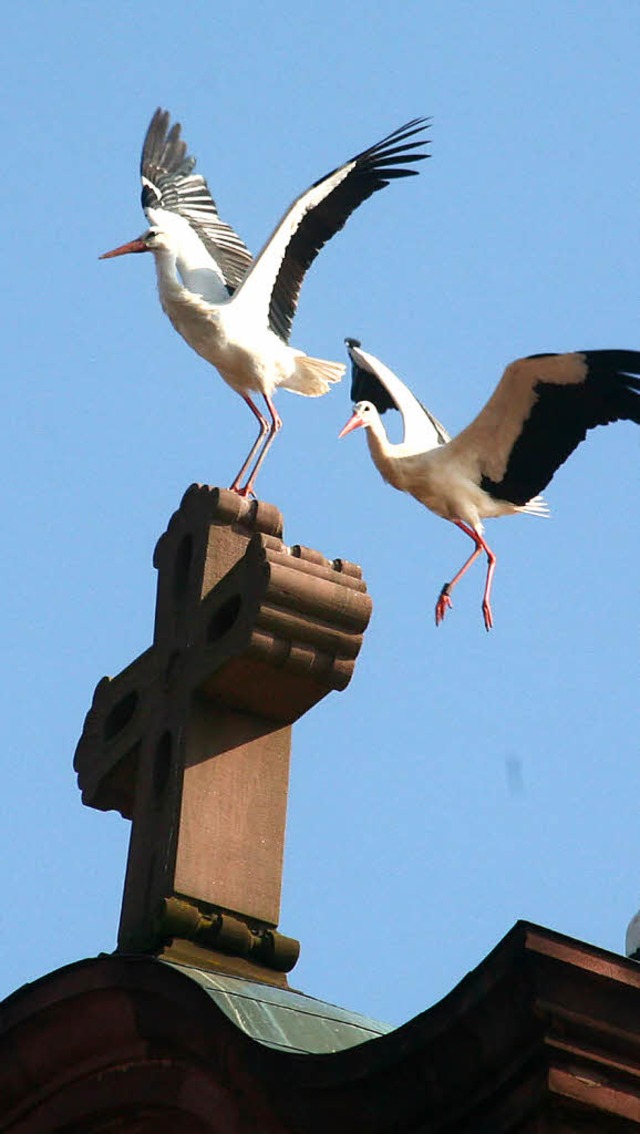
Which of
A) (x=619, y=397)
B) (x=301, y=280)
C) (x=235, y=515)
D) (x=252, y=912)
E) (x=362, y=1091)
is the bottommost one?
(x=362, y=1091)

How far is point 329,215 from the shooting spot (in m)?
13.4

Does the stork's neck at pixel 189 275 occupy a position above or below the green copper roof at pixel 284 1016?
above

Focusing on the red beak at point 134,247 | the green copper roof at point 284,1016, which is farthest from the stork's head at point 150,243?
the green copper roof at point 284,1016

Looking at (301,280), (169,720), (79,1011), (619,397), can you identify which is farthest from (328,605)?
(301,280)

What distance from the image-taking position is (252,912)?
7566mm

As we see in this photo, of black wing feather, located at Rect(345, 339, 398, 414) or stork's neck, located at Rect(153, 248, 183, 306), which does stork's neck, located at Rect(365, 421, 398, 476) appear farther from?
stork's neck, located at Rect(153, 248, 183, 306)

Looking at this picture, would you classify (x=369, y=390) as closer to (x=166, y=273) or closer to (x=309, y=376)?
(x=309, y=376)

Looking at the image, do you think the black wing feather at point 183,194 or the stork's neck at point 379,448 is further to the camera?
the black wing feather at point 183,194

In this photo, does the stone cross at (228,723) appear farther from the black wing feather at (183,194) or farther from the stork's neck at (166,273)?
the black wing feather at (183,194)

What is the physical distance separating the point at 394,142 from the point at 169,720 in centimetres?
621

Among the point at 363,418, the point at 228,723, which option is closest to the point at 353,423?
the point at 363,418

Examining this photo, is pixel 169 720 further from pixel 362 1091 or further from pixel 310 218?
pixel 310 218

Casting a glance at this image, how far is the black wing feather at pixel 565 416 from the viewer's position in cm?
1085

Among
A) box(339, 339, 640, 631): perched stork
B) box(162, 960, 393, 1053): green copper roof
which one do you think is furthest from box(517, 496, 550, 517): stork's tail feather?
box(162, 960, 393, 1053): green copper roof
